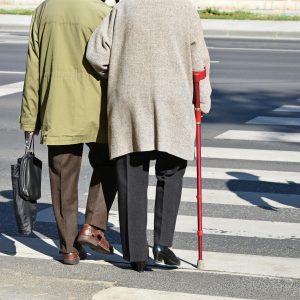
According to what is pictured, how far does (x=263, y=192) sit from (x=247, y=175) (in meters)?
0.71

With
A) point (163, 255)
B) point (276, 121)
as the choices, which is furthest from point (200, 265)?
point (276, 121)

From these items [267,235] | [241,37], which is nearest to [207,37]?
[241,37]

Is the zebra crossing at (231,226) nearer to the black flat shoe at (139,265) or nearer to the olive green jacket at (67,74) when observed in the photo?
the black flat shoe at (139,265)

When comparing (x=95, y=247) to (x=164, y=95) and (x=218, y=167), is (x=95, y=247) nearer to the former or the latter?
(x=164, y=95)

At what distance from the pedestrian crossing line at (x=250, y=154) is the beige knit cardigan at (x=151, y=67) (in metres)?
4.39

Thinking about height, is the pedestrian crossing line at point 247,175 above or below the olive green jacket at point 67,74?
below

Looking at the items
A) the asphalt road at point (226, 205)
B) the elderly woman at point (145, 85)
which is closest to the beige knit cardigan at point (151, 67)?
the elderly woman at point (145, 85)

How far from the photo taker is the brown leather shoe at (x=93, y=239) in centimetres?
605

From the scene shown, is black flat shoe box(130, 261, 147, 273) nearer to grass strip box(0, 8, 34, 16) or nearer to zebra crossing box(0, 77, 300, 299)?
zebra crossing box(0, 77, 300, 299)

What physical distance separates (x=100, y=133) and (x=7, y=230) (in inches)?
60.8

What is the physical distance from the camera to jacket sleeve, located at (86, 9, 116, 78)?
5711 mm

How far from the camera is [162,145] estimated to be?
571 cm

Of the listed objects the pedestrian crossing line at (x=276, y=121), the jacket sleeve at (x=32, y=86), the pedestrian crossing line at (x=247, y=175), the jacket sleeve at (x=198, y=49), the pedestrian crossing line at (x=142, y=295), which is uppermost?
the jacket sleeve at (x=198, y=49)

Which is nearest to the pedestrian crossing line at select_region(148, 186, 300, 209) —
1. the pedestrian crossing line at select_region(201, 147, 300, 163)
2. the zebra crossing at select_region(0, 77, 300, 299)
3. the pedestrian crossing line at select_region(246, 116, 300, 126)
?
the zebra crossing at select_region(0, 77, 300, 299)
